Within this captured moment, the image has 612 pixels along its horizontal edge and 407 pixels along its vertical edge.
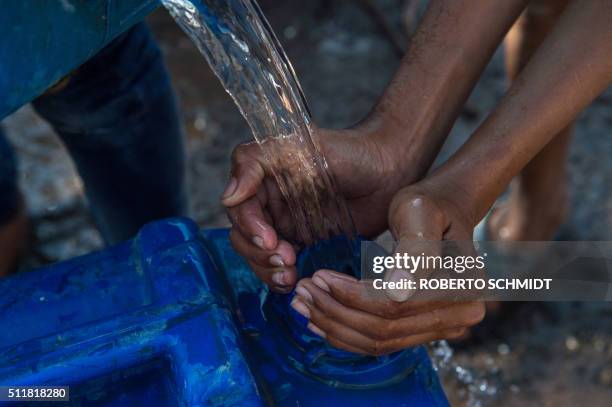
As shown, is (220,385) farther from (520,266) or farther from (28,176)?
(28,176)

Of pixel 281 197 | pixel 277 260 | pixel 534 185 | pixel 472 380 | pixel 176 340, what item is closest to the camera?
pixel 176 340

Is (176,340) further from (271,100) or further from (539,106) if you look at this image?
(539,106)

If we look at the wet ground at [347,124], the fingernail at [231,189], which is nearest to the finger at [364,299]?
the fingernail at [231,189]

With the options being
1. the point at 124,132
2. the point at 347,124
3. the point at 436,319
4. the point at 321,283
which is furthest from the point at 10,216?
the point at 436,319

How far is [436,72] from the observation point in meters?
1.34

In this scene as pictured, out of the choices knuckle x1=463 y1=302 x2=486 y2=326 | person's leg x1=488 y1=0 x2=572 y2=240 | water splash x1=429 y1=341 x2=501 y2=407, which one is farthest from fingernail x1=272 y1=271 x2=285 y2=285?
person's leg x1=488 y1=0 x2=572 y2=240

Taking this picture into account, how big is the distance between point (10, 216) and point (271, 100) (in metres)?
1.10

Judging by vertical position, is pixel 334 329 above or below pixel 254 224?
below

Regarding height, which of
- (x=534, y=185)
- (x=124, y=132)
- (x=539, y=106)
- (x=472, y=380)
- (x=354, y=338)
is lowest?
(x=472, y=380)

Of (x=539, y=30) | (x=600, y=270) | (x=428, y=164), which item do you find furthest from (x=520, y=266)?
(x=428, y=164)

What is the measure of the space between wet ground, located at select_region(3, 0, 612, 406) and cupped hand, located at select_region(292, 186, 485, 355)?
79 cm

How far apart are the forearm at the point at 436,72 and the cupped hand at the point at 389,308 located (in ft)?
0.87

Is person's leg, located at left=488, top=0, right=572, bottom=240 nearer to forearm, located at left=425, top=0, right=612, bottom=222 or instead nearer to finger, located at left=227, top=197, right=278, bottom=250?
forearm, located at left=425, top=0, right=612, bottom=222

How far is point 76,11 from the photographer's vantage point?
3.41ft
